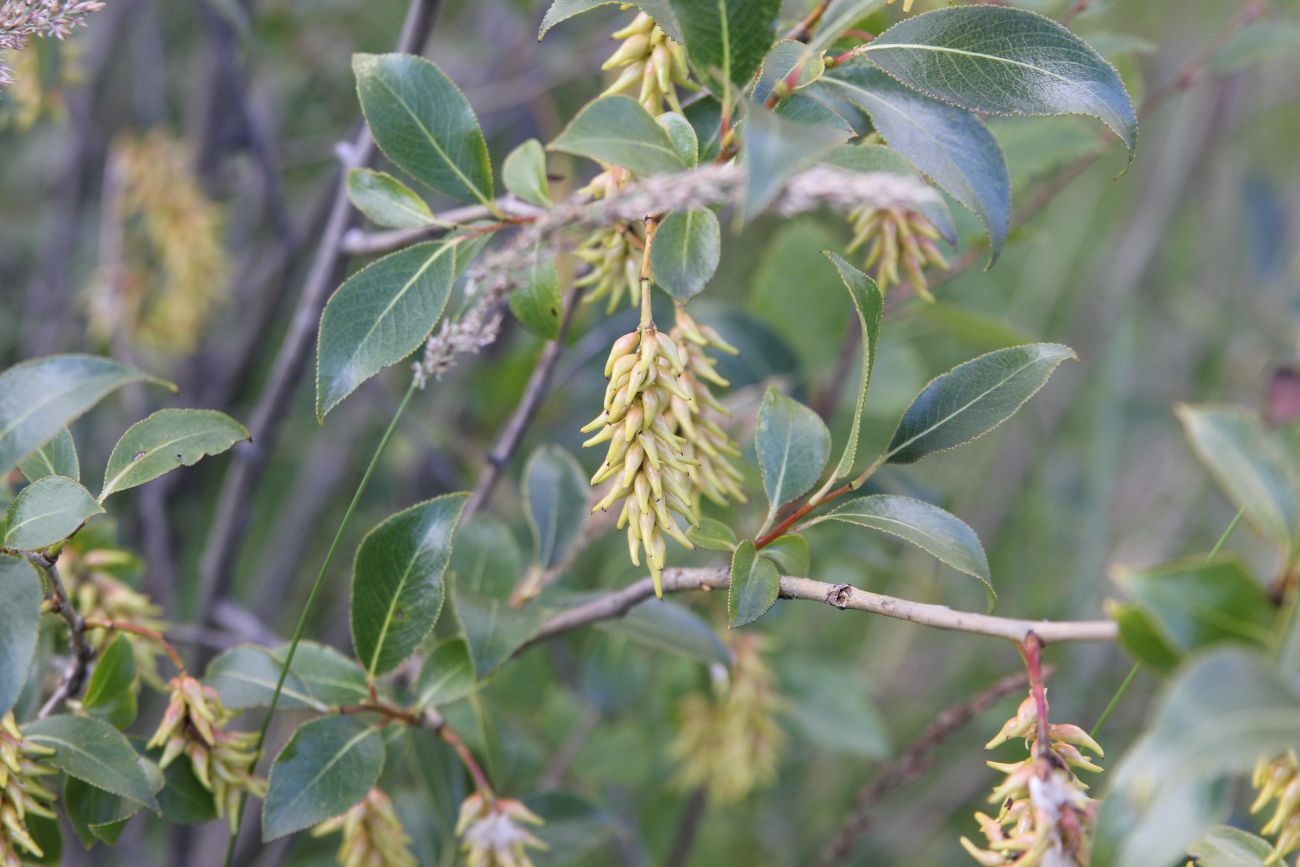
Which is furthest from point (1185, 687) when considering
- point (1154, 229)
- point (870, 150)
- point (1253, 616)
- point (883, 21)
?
point (1154, 229)

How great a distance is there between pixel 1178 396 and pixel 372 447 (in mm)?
1455

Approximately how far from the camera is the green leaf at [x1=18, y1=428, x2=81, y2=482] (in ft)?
1.92

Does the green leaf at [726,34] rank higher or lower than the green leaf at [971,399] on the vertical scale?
higher

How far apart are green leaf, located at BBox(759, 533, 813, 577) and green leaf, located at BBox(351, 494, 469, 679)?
7.4 inches

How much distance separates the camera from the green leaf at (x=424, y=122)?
607mm

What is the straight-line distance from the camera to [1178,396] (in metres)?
2.04

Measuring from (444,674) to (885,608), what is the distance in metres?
0.29

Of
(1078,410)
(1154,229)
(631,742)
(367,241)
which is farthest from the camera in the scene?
(1078,410)

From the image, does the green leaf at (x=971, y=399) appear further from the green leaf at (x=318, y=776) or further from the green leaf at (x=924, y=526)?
the green leaf at (x=318, y=776)

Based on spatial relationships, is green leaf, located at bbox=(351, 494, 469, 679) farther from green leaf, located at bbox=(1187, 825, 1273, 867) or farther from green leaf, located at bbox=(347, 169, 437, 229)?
green leaf, located at bbox=(1187, 825, 1273, 867)

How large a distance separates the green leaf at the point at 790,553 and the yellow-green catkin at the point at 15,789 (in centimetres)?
38

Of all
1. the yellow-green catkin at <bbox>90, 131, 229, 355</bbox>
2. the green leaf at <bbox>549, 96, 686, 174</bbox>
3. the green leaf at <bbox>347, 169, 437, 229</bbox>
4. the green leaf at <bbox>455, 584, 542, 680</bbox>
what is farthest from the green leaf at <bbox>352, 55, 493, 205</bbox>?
the yellow-green catkin at <bbox>90, 131, 229, 355</bbox>

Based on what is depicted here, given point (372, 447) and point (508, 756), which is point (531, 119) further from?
point (508, 756)

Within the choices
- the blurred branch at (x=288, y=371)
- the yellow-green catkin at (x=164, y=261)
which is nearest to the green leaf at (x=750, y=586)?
the blurred branch at (x=288, y=371)
